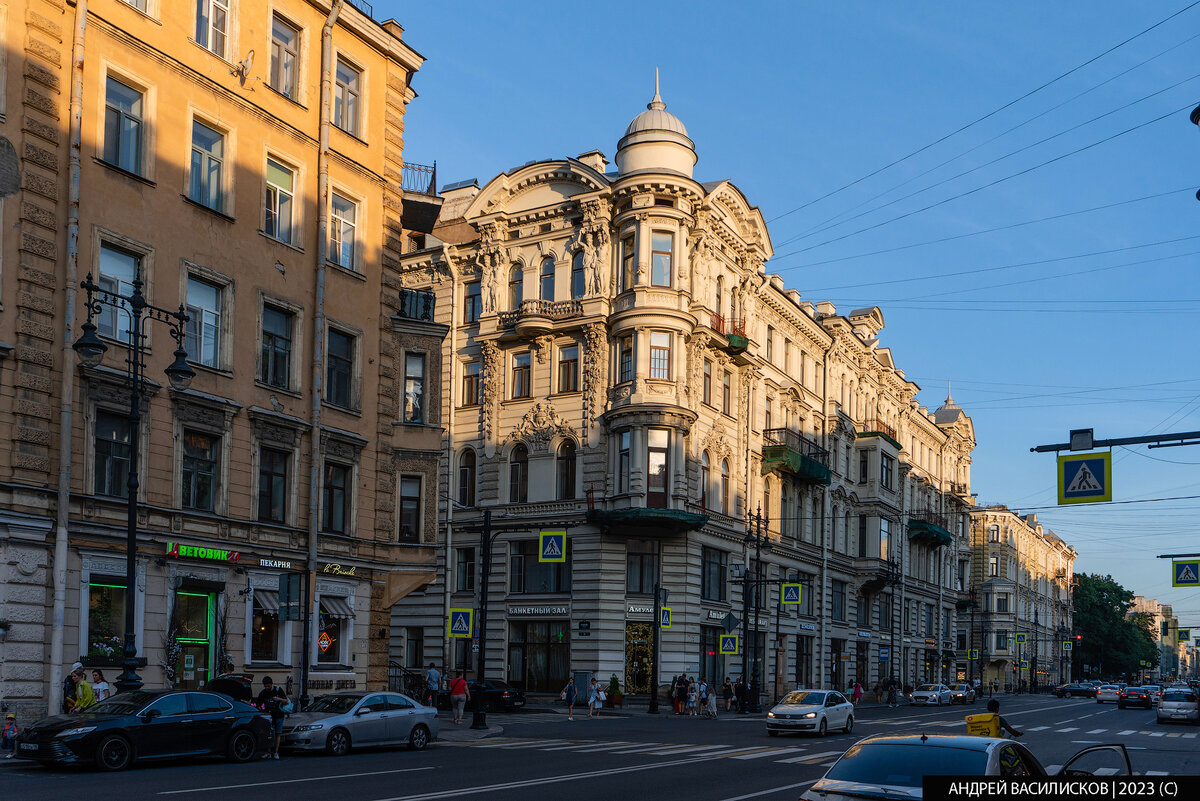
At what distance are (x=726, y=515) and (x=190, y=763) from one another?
36.1 meters

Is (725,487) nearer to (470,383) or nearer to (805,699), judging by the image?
(470,383)

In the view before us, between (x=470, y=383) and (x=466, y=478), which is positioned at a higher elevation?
(x=470, y=383)

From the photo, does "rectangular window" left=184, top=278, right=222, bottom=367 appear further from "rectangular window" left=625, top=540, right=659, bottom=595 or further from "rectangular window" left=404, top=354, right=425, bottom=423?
"rectangular window" left=625, top=540, right=659, bottom=595

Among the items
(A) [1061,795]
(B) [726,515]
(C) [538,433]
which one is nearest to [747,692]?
(B) [726,515]

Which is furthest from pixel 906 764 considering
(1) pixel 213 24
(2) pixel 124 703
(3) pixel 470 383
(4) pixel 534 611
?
(3) pixel 470 383

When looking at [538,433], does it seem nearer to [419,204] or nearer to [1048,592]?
[419,204]

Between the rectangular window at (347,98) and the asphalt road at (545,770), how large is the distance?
17625 millimetres

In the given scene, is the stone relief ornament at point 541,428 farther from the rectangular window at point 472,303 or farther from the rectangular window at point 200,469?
the rectangular window at point 200,469

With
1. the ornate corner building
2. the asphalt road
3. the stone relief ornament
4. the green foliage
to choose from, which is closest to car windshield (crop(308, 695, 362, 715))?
the asphalt road

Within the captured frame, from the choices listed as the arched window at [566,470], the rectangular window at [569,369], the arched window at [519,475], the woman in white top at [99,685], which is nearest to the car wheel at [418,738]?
the woman in white top at [99,685]

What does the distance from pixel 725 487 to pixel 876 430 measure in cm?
2332

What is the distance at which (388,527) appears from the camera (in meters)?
35.5

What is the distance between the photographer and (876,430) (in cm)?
7662

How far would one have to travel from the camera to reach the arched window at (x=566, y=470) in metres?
53.2
